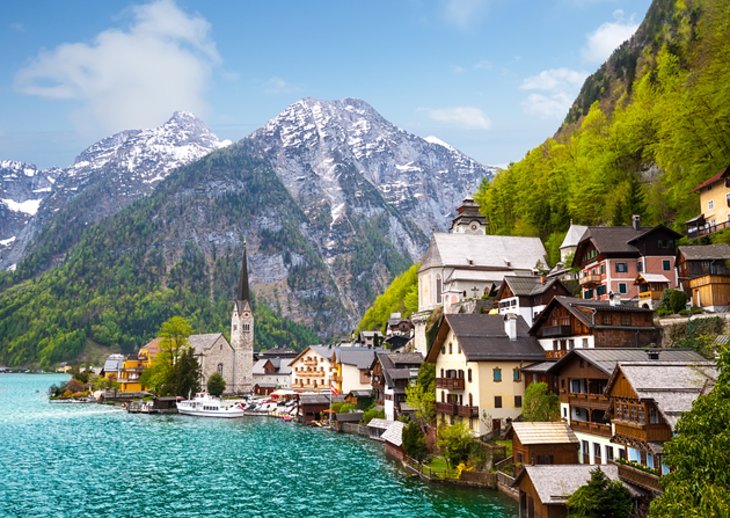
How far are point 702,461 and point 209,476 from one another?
40650 millimetres

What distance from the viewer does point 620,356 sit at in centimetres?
→ 4309

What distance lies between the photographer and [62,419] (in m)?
96.4

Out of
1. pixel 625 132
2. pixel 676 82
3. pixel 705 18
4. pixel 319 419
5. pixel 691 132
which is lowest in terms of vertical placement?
pixel 319 419

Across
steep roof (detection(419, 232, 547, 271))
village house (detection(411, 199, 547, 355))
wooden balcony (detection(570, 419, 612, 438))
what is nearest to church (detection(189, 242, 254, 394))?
village house (detection(411, 199, 547, 355))

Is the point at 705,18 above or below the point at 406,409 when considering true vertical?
above

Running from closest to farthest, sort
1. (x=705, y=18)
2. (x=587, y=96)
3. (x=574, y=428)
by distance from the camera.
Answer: (x=574, y=428)
(x=705, y=18)
(x=587, y=96)

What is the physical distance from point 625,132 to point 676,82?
893 cm

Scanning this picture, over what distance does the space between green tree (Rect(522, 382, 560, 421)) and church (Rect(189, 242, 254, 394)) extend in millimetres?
100941

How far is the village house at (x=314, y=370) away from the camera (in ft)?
406

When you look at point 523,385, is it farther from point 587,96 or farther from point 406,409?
point 587,96

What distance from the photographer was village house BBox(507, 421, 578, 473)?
139 feet

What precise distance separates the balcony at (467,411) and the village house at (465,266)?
3753 cm

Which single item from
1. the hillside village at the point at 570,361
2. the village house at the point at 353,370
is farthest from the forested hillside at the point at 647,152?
the village house at the point at 353,370

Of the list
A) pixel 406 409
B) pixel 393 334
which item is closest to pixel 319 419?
pixel 406 409
